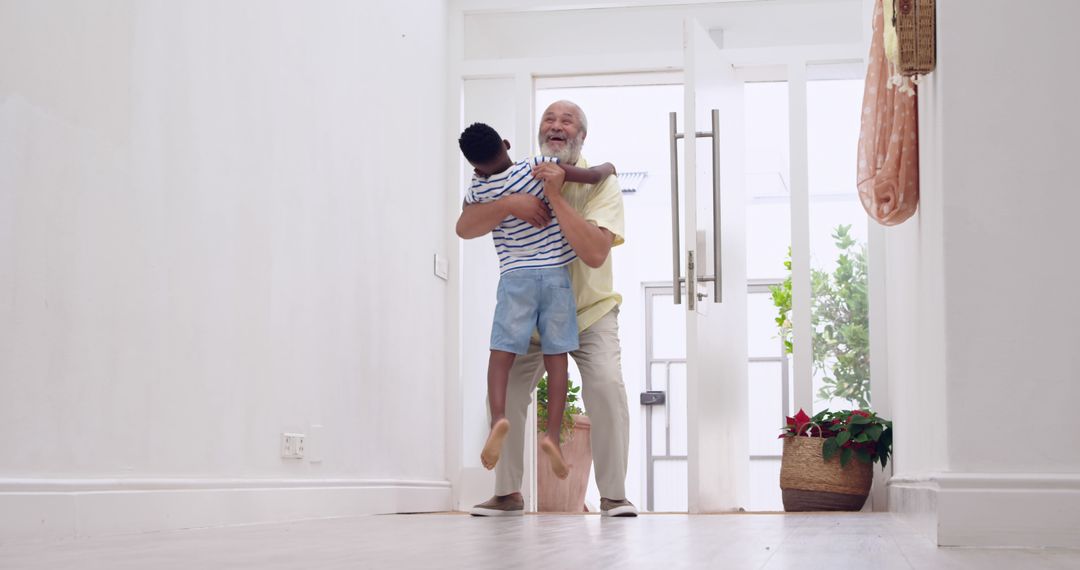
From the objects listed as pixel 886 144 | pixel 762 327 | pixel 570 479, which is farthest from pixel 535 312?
pixel 762 327

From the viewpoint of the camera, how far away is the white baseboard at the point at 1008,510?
1.74 m

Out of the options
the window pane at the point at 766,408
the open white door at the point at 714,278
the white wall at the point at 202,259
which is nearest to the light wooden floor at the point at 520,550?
the white wall at the point at 202,259

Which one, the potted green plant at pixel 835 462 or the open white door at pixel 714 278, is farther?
the potted green plant at pixel 835 462

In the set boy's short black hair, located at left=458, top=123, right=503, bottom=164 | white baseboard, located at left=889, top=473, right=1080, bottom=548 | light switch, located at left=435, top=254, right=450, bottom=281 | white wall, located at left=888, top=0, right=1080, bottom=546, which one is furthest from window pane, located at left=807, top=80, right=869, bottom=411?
white baseboard, located at left=889, top=473, right=1080, bottom=548

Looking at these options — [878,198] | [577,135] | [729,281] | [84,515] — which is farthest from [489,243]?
[84,515]

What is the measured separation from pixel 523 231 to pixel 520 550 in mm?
1756

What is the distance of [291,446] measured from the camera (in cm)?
314

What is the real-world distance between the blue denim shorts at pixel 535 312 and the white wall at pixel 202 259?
0.53 meters

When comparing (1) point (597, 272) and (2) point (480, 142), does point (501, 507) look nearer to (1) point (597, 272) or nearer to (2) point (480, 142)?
(1) point (597, 272)

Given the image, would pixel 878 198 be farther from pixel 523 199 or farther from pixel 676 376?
pixel 676 376

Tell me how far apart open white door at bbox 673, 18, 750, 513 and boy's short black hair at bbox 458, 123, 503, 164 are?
0.83m

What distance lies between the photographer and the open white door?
4062 mm

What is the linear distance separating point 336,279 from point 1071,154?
2233 mm

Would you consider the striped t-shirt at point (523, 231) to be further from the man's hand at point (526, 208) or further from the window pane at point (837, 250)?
the window pane at point (837, 250)
